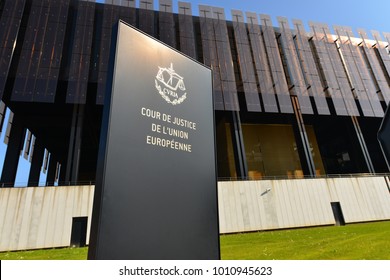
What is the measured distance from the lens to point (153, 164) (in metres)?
5.20

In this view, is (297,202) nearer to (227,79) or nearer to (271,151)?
(271,151)

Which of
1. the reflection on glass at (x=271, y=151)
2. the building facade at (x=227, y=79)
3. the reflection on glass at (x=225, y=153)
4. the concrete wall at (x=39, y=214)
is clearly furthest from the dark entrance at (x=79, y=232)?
the reflection on glass at (x=271, y=151)

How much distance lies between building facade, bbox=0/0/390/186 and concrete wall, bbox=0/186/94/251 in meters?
2.98

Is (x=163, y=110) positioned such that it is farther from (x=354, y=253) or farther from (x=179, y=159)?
(x=354, y=253)

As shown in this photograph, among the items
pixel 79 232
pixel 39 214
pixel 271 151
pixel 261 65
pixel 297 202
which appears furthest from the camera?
pixel 271 151

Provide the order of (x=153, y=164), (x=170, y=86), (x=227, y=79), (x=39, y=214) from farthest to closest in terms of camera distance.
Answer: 1. (x=227, y=79)
2. (x=39, y=214)
3. (x=170, y=86)
4. (x=153, y=164)

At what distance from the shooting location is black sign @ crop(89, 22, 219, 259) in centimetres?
446

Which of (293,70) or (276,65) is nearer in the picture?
(276,65)

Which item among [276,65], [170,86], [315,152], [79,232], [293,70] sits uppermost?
[276,65]

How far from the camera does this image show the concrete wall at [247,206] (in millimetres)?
17047

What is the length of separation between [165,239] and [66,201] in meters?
16.3

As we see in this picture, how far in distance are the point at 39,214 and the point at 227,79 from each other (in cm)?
2114

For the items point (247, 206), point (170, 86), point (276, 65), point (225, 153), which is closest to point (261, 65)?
point (276, 65)

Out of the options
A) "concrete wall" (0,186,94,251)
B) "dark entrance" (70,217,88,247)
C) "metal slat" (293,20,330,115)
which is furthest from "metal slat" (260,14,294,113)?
"dark entrance" (70,217,88,247)
